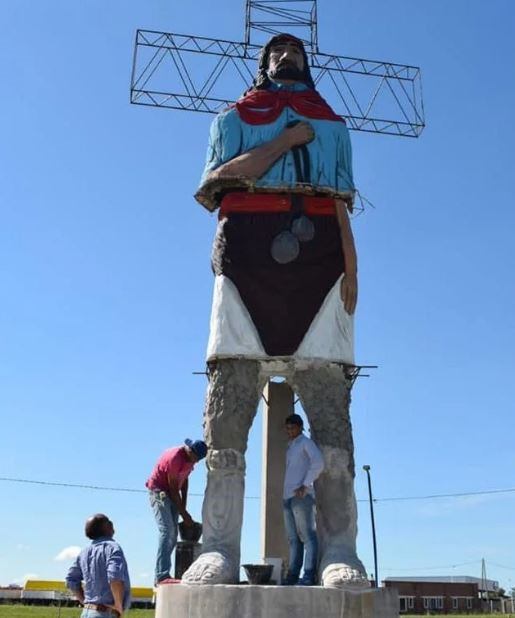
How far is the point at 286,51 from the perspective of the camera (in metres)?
8.26

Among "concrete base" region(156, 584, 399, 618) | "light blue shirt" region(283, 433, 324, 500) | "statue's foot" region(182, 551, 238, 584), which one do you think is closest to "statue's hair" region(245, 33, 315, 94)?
"light blue shirt" region(283, 433, 324, 500)

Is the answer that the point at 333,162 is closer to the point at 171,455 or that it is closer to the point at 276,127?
the point at 276,127

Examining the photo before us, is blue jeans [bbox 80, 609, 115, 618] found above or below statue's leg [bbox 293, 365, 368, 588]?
below

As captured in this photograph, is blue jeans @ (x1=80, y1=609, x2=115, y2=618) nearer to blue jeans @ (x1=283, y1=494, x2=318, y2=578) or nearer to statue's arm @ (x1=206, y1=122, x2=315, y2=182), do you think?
blue jeans @ (x1=283, y1=494, x2=318, y2=578)

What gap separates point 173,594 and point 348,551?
4.90 feet

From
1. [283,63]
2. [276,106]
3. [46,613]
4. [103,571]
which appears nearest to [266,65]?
[283,63]

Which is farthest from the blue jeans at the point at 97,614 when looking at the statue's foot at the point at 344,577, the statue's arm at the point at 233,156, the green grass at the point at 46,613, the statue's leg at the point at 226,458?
the green grass at the point at 46,613

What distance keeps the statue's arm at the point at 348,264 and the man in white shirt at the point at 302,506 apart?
1.41m

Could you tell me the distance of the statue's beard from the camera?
8.15m

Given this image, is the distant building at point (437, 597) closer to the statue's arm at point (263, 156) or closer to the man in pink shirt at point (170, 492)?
the man in pink shirt at point (170, 492)

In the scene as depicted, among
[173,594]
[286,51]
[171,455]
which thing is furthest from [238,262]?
[173,594]

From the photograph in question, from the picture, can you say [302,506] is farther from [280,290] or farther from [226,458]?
[280,290]

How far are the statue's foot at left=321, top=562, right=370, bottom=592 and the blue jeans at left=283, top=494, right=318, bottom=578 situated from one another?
0.25m

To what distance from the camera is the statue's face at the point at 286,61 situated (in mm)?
8164
